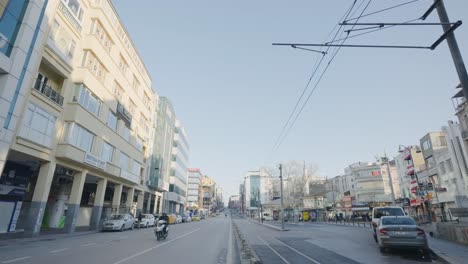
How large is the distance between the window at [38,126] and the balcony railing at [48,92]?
1.47 meters

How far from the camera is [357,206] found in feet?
198

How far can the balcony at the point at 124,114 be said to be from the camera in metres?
31.7

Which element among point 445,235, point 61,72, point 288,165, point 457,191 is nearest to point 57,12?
point 61,72

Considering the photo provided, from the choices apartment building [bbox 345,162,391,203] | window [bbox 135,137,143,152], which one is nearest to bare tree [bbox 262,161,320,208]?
apartment building [bbox 345,162,391,203]

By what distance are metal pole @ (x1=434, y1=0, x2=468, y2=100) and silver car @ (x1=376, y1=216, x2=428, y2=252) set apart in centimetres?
675

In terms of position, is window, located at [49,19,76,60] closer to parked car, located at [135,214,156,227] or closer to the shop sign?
the shop sign

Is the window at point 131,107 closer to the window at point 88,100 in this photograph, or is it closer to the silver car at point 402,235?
the window at point 88,100

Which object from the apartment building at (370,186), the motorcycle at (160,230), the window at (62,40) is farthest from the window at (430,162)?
the window at (62,40)

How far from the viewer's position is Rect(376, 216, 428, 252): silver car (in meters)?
10.7

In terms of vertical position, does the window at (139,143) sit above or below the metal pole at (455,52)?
above

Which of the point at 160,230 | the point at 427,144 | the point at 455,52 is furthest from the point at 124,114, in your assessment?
the point at 427,144

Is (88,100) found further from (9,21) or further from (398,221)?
(398,221)

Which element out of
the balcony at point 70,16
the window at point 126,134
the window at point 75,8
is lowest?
the window at point 126,134

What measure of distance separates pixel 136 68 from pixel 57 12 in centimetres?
1728
